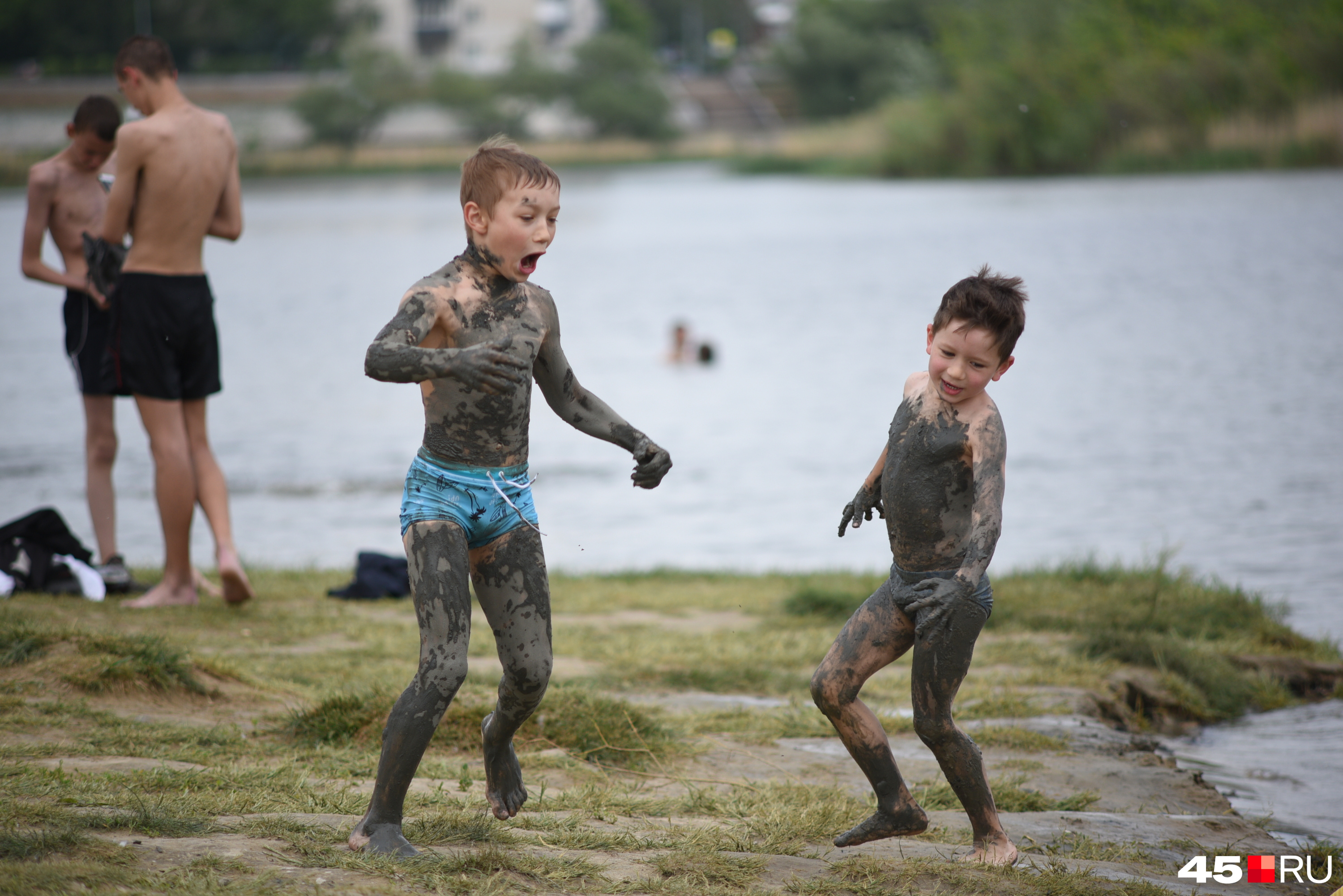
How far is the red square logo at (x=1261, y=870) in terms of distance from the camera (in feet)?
13.0

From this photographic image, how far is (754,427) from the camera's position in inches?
642

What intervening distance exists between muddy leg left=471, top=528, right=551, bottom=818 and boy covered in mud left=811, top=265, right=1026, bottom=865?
2.60 feet

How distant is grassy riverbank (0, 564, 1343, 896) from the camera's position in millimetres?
3445

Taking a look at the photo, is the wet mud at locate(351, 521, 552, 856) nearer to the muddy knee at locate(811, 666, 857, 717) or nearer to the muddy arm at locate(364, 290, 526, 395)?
the muddy arm at locate(364, 290, 526, 395)

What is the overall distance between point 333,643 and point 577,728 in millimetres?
2046

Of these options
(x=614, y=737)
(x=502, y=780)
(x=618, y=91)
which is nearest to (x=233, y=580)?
(x=614, y=737)

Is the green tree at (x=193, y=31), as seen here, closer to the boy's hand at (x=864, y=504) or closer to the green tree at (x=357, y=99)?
the green tree at (x=357, y=99)

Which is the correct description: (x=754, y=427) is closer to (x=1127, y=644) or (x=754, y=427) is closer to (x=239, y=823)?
(x=1127, y=644)

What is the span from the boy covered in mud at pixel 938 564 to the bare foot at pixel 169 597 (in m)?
4.16

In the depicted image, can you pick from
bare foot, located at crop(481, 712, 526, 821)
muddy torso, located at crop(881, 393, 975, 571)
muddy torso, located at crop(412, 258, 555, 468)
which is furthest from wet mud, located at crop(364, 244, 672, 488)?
bare foot, located at crop(481, 712, 526, 821)

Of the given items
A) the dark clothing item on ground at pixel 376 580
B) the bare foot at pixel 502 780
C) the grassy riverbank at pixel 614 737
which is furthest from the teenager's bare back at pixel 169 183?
the bare foot at pixel 502 780

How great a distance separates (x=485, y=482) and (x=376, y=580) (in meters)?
4.26

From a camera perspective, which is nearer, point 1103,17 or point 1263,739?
point 1263,739

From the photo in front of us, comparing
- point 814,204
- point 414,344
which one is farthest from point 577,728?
point 814,204
